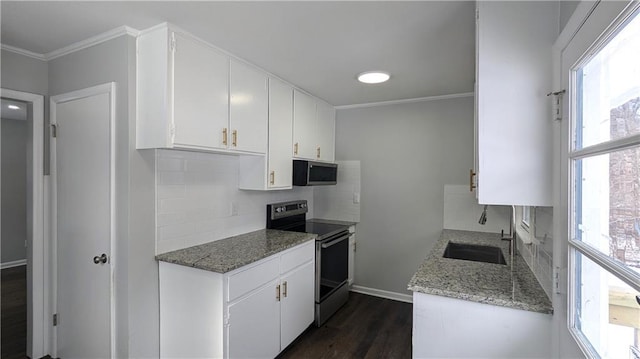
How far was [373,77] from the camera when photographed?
2.60 m

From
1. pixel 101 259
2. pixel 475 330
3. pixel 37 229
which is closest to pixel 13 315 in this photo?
pixel 37 229

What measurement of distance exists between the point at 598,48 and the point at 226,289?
6.38 ft

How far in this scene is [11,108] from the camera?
4008 millimetres

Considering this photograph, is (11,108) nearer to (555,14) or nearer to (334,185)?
(334,185)

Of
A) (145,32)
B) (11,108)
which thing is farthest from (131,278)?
(11,108)

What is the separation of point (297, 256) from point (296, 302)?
0.38 m

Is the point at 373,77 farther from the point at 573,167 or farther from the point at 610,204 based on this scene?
the point at 610,204

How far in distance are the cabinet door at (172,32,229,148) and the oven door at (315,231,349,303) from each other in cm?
139

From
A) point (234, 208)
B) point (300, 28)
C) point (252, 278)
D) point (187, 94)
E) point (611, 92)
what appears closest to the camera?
point (611, 92)

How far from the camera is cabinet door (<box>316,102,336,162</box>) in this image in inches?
137

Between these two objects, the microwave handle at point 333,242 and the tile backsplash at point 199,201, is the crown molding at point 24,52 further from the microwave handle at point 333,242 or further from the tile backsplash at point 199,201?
the microwave handle at point 333,242

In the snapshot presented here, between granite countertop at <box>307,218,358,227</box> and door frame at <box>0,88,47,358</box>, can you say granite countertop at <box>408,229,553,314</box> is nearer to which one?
granite countertop at <box>307,218,358,227</box>

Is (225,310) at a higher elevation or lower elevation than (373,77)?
lower

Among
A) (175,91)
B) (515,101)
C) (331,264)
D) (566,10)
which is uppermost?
(566,10)
